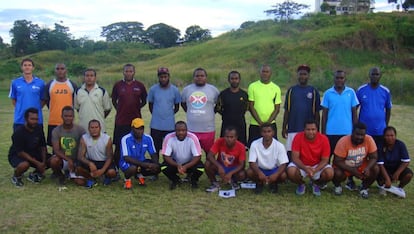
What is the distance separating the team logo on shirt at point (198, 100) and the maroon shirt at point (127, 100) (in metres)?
Result: 0.94

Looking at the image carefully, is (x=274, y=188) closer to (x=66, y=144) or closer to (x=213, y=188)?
(x=213, y=188)

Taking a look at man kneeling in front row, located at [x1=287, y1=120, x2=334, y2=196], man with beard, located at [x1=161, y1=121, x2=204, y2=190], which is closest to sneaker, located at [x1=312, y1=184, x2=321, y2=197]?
man kneeling in front row, located at [x1=287, y1=120, x2=334, y2=196]

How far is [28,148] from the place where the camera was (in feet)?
22.4

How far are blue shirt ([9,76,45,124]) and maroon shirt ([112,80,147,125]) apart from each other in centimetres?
123

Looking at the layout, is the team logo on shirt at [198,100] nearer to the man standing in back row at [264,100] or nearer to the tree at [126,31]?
the man standing in back row at [264,100]

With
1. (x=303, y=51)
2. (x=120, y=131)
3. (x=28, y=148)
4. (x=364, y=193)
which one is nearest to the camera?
(x=364, y=193)

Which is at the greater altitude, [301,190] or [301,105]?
[301,105]

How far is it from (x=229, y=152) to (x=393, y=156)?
2322 mm

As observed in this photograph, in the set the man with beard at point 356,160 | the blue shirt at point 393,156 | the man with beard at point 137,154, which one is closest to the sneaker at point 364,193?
the man with beard at point 356,160

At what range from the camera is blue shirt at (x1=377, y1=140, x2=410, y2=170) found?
6.29m

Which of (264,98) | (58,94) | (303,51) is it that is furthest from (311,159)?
(303,51)

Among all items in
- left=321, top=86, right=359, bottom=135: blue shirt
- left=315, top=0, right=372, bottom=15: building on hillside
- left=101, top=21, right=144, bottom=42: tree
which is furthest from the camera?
left=101, top=21, right=144, bottom=42: tree

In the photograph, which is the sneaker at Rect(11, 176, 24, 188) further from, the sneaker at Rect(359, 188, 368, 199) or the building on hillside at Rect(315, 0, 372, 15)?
the building on hillside at Rect(315, 0, 372, 15)

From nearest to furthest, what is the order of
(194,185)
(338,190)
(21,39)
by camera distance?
(338,190) < (194,185) < (21,39)
